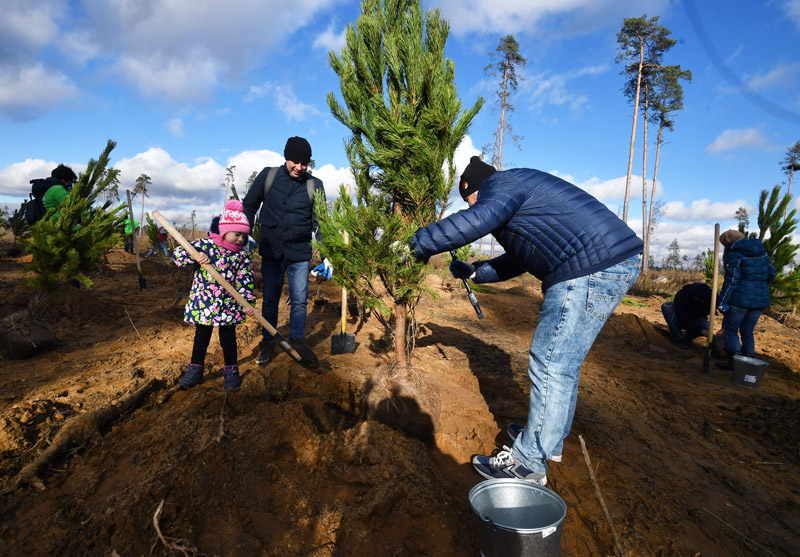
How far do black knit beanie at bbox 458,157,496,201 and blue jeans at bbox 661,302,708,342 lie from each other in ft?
21.1

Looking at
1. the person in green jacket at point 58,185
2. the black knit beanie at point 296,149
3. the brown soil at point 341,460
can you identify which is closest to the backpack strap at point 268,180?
the black knit beanie at point 296,149

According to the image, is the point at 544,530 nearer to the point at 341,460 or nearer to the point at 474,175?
the point at 341,460

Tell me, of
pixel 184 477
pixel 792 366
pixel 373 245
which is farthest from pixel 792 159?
pixel 184 477

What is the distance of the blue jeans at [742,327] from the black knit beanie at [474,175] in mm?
5357

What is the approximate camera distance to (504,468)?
2357mm

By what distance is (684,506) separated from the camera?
233 centimetres

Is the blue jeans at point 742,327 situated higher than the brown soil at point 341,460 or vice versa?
the blue jeans at point 742,327

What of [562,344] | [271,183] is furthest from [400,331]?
[271,183]

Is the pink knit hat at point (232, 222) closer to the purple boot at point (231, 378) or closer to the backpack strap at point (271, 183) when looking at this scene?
the backpack strap at point (271, 183)

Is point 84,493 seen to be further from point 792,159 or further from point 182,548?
point 792,159

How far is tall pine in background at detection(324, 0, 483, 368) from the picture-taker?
2.91m

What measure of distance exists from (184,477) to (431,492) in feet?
4.48

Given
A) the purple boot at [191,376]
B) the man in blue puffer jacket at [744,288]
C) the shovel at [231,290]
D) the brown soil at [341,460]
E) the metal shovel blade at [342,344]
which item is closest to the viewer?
the brown soil at [341,460]

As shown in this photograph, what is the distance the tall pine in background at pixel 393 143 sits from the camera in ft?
9.56
